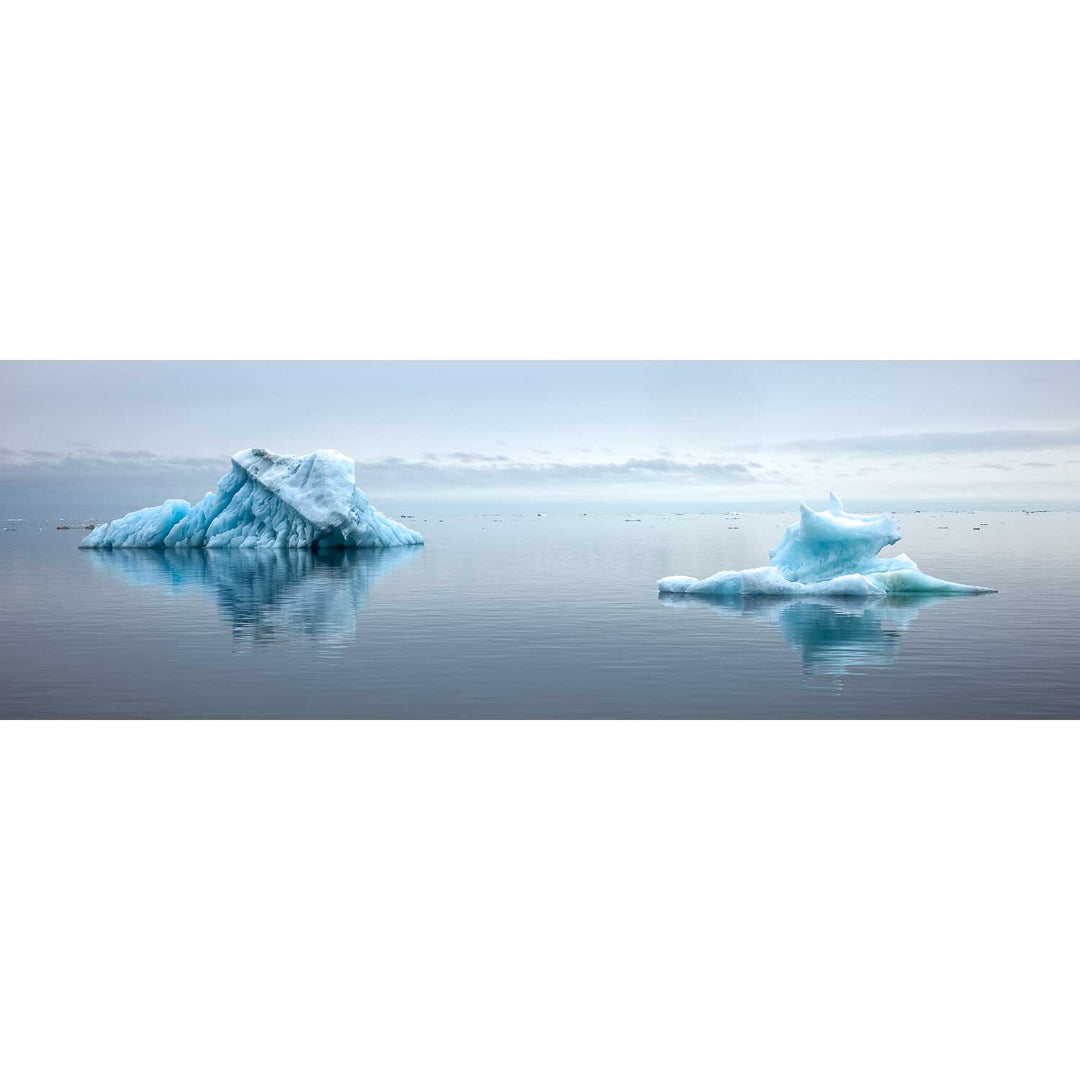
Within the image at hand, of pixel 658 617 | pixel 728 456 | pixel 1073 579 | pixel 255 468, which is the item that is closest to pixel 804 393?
pixel 728 456

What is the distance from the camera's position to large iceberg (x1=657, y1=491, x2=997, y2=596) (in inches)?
564

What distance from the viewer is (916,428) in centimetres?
1470

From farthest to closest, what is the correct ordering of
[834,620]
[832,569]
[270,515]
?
[270,515], [832,569], [834,620]

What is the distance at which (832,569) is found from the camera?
15000mm

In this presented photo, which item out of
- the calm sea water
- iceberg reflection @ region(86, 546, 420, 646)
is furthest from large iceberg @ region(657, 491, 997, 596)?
iceberg reflection @ region(86, 546, 420, 646)

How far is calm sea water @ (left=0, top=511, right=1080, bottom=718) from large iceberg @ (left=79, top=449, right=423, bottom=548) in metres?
5.55

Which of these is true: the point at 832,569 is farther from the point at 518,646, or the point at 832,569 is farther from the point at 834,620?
the point at 518,646

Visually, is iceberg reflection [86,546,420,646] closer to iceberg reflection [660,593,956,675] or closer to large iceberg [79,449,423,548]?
large iceberg [79,449,423,548]

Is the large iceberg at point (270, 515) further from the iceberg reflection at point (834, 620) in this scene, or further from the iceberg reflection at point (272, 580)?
the iceberg reflection at point (834, 620)

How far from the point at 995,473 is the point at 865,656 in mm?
5467

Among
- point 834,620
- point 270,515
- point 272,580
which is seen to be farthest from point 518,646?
point 270,515

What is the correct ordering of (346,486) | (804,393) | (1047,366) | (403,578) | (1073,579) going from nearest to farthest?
(1047,366) → (804,393) → (1073,579) → (403,578) → (346,486)

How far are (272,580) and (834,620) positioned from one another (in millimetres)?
9763

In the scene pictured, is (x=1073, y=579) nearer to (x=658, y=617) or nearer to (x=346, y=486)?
(x=658, y=617)
